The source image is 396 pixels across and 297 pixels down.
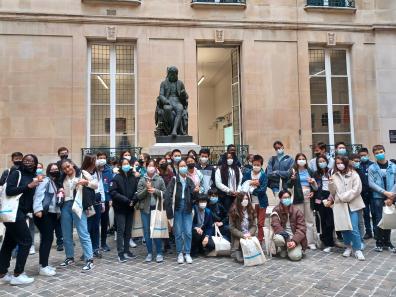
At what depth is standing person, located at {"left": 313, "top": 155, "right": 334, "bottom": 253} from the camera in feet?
24.7

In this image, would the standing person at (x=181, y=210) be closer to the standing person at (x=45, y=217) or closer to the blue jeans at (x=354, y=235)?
the standing person at (x=45, y=217)

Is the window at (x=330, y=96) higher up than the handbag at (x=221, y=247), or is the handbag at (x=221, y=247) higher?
the window at (x=330, y=96)

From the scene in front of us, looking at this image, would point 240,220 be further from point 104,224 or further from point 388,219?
point 104,224

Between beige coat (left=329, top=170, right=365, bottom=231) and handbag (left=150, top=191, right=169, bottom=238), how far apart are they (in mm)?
3228

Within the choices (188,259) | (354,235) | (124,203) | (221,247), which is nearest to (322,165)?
(354,235)

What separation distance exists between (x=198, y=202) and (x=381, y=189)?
3.76 meters

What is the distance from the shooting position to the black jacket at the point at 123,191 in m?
6.74

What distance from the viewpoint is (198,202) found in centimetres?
704

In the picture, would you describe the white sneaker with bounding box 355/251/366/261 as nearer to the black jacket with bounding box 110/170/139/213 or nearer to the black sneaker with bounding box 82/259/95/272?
the black jacket with bounding box 110/170/139/213

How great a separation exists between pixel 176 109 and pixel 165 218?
3723 millimetres

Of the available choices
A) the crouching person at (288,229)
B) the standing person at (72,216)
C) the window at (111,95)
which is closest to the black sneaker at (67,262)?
the standing person at (72,216)

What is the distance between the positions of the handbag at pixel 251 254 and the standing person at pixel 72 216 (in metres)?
2.67

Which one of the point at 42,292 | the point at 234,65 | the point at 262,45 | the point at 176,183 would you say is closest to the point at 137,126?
the point at 234,65

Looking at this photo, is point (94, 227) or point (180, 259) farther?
point (94, 227)
